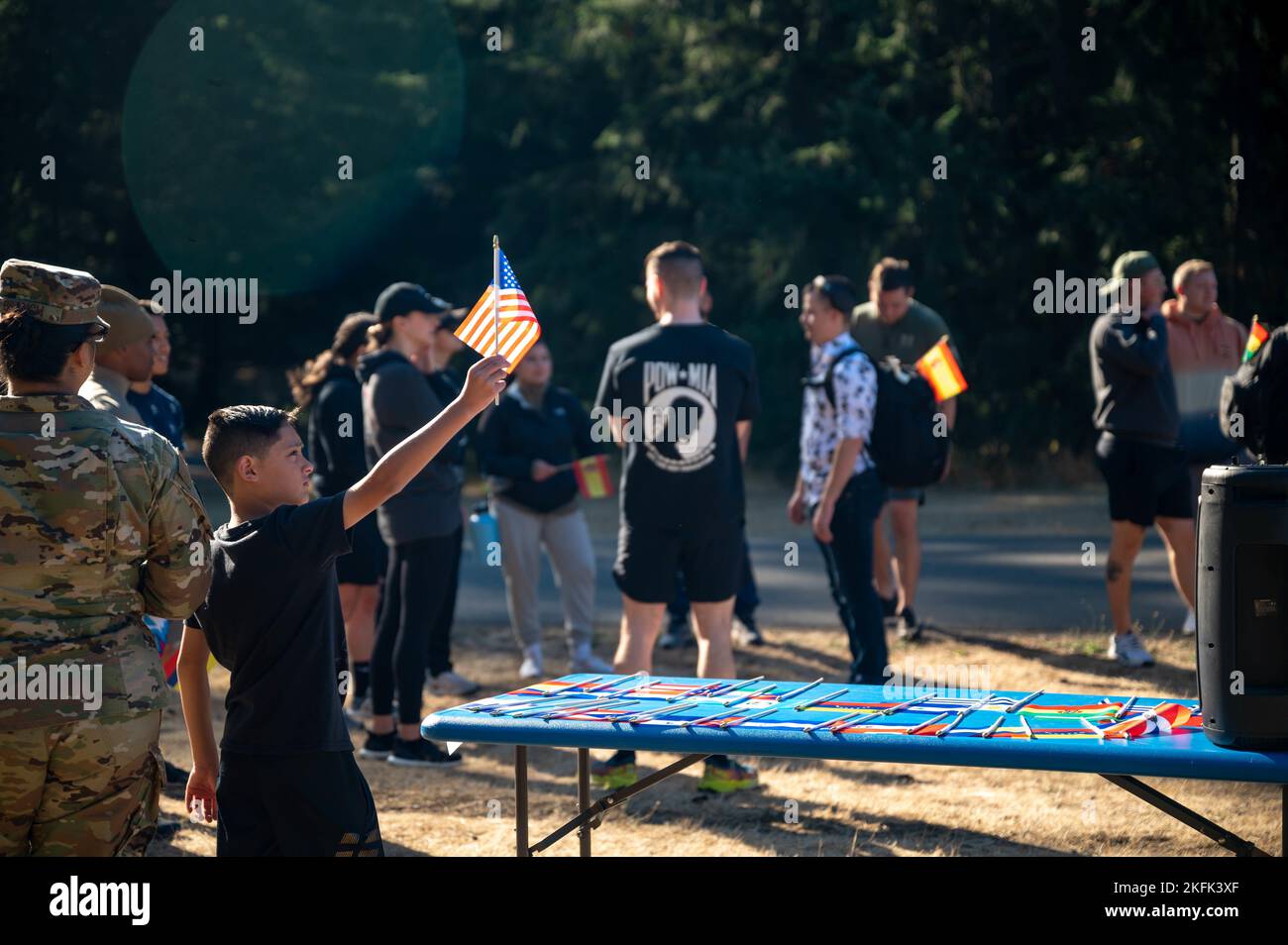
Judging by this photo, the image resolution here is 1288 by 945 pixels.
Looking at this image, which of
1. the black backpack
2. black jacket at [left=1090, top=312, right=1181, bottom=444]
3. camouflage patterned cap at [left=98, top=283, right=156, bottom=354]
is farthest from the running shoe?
black jacket at [left=1090, top=312, right=1181, bottom=444]

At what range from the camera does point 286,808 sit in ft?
11.9

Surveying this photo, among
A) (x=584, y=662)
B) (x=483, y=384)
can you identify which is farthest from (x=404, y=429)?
(x=483, y=384)

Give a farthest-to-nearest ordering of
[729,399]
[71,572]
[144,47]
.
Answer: [144,47]
[729,399]
[71,572]

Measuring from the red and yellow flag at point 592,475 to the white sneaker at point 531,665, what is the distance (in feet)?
3.24

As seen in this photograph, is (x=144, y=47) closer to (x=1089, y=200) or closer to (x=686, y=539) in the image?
(x=1089, y=200)

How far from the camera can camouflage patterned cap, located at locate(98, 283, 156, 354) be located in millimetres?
5699

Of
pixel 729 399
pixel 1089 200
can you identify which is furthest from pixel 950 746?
pixel 1089 200

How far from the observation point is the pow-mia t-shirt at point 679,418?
6199 millimetres

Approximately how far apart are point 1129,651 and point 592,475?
3223mm

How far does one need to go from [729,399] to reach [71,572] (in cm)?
332

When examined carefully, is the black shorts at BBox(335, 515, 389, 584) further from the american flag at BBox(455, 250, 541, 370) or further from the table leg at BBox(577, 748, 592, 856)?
the american flag at BBox(455, 250, 541, 370)

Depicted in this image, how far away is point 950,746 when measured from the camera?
385 cm

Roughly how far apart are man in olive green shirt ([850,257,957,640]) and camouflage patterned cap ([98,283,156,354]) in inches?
193
